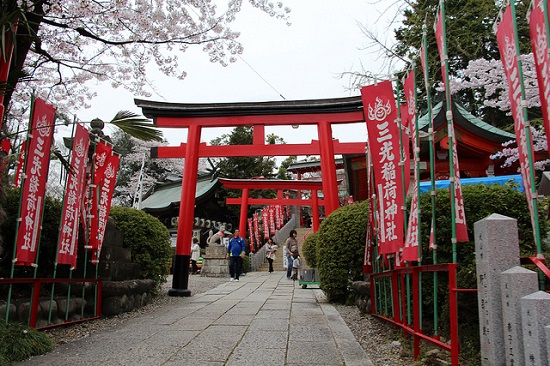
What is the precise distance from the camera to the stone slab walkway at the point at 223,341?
160 inches

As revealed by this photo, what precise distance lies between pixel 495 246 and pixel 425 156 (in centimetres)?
1114

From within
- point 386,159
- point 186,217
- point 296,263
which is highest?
point 386,159

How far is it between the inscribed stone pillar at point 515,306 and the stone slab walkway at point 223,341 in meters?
1.71

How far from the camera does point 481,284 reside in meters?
2.75

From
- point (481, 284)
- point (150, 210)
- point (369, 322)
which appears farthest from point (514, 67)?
point (150, 210)

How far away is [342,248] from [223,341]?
10.6 ft

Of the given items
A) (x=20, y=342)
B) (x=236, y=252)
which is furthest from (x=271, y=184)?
(x=20, y=342)

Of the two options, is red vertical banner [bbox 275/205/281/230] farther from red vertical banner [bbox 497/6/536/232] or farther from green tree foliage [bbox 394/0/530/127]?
red vertical banner [bbox 497/6/536/232]

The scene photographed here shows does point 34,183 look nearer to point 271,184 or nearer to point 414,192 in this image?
point 414,192

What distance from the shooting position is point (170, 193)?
102 feet

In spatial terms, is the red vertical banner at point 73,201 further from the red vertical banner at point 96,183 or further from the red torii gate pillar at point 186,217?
the red torii gate pillar at point 186,217

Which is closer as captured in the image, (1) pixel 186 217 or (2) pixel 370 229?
(2) pixel 370 229

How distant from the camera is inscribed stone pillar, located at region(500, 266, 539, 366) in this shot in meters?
2.36

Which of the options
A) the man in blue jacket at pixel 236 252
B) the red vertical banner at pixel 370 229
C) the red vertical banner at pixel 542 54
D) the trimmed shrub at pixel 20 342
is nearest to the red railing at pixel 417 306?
the red vertical banner at pixel 370 229
